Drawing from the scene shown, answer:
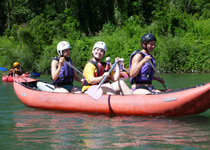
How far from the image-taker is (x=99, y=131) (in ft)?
20.0

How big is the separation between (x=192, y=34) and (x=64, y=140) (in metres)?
17.8

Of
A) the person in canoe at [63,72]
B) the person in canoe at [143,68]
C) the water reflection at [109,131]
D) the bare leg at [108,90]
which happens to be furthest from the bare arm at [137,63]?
the person in canoe at [63,72]

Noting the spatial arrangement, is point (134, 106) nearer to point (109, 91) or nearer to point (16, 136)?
point (109, 91)

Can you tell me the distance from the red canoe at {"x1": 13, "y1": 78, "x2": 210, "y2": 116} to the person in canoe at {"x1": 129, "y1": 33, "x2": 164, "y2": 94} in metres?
0.26

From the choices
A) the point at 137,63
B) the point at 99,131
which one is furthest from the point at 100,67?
the point at 99,131

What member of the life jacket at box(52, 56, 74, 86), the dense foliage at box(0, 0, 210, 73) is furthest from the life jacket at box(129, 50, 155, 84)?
the dense foliage at box(0, 0, 210, 73)

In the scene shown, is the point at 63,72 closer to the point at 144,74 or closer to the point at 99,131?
the point at 144,74

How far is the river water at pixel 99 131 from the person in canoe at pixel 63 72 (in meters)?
0.63

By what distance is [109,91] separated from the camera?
7590 mm

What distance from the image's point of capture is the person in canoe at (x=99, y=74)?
734cm

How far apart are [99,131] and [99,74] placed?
1634mm

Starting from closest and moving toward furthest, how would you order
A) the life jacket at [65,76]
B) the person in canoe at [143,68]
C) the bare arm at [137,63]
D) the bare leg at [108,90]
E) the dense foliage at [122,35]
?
1. the bare arm at [137,63]
2. the person in canoe at [143,68]
3. the bare leg at [108,90]
4. the life jacket at [65,76]
5. the dense foliage at [122,35]

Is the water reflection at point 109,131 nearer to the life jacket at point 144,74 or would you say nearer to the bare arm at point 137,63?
the life jacket at point 144,74

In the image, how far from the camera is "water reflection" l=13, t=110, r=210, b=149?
5223mm
